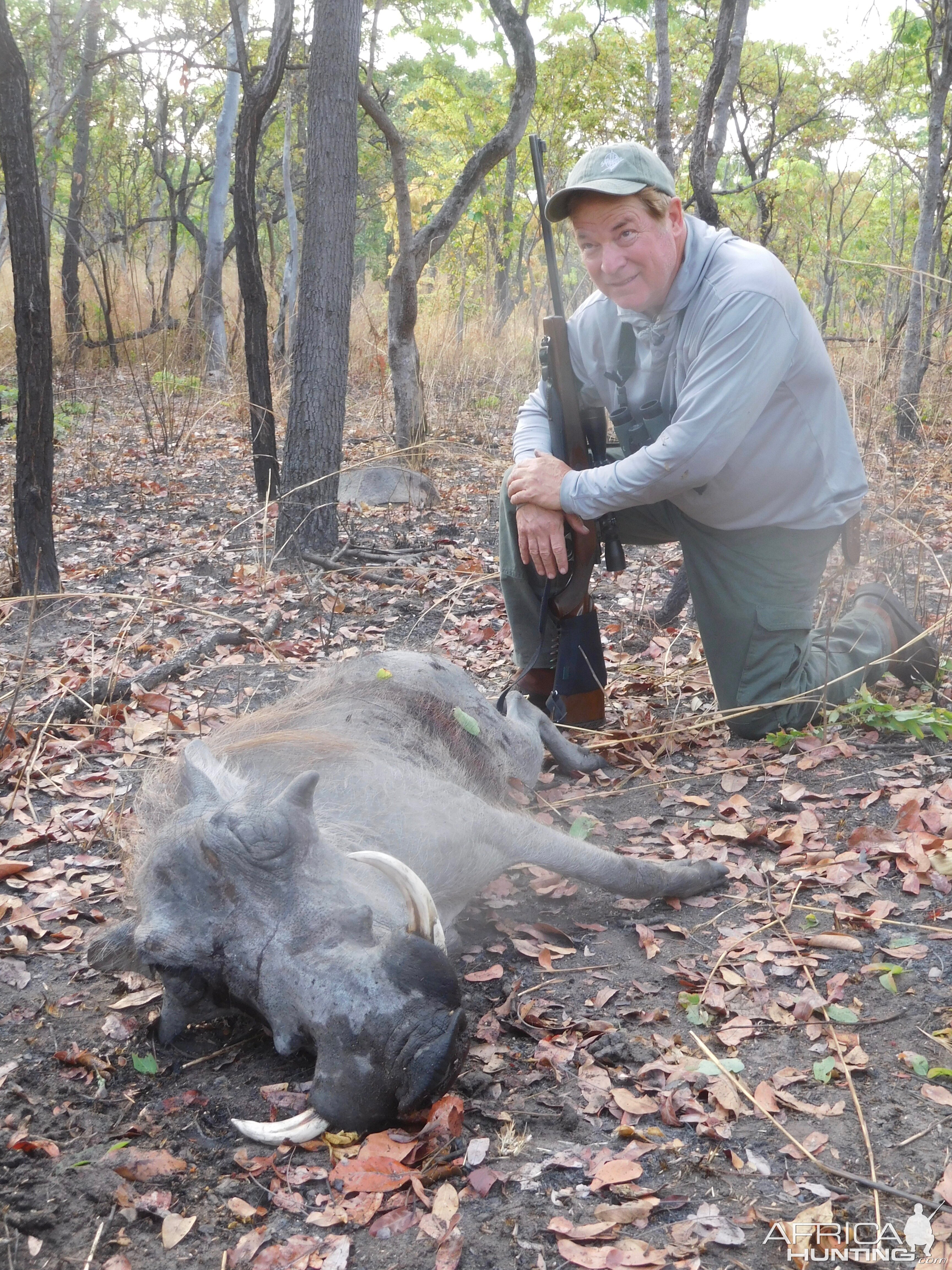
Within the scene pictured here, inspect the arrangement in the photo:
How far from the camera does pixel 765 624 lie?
3.81 m

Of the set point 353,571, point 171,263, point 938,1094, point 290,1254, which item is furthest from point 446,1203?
point 171,263

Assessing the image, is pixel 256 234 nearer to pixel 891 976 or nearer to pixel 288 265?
pixel 891 976

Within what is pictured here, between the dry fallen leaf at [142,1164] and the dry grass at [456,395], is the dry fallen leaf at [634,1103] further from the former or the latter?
the dry grass at [456,395]

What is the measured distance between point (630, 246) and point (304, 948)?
8.48 feet

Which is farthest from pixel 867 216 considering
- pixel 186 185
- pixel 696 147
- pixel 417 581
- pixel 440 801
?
pixel 440 801

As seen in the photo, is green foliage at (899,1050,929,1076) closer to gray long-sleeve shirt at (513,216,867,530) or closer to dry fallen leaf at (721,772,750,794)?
dry fallen leaf at (721,772,750,794)

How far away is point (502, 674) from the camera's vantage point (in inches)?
183

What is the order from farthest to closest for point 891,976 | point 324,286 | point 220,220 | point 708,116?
point 220,220
point 324,286
point 708,116
point 891,976

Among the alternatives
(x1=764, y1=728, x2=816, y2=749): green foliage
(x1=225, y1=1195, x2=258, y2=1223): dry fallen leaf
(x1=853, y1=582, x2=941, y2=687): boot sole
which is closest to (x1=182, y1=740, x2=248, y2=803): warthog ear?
(x1=225, y1=1195, x2=258, y2=1223): dry fallen leaf

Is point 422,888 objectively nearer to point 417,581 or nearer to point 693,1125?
point 693,1125

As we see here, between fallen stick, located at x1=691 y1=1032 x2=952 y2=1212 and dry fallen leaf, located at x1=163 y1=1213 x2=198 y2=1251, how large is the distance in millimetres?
1074

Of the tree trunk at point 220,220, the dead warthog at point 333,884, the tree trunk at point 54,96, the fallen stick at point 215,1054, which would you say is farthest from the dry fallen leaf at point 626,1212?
the tree trunk at point 54,96

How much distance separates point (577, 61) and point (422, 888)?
52.4 ft

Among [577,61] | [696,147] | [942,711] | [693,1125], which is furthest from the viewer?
[577,61]
